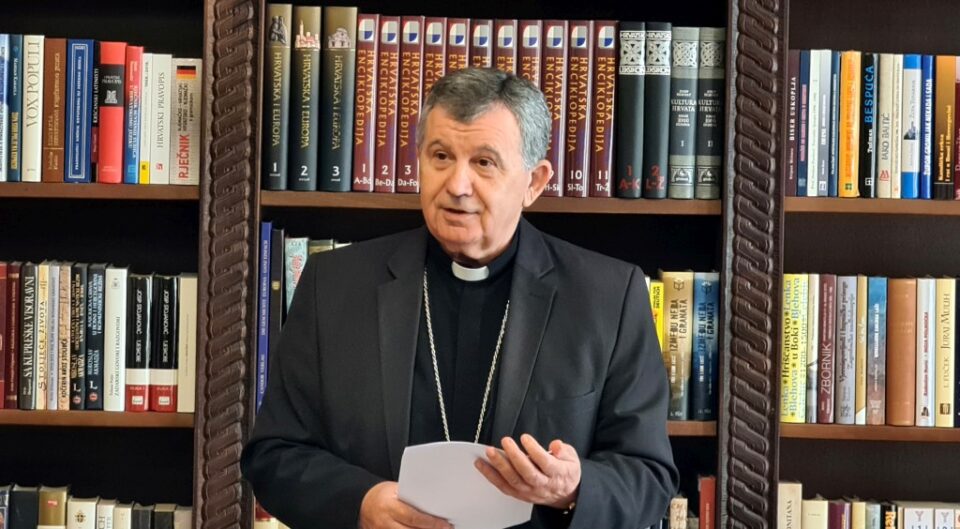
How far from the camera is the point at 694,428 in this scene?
91.7 inches

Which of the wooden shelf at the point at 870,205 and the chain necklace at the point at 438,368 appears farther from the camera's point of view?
the wooden shelf at the point at 870,205

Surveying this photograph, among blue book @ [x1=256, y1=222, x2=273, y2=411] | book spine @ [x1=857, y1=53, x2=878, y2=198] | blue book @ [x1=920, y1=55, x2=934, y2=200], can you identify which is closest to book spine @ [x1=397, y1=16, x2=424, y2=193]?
blue book @ [x1=256, y1=222, x2=273, y2=411]

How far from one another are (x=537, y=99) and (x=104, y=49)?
1017 mm

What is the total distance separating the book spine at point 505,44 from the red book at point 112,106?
68cm

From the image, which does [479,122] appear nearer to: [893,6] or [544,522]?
[544,522]

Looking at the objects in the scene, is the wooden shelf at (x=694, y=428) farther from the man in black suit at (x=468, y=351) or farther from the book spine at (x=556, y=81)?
the man in black suit at (x=468, y=351)

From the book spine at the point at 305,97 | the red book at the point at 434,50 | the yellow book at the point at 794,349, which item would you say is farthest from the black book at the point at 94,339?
the yellow book at the point at 794,349

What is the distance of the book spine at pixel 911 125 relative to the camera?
2357 millimetres

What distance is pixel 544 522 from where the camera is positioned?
64.4 inches

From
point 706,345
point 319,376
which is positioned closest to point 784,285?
point 706,345

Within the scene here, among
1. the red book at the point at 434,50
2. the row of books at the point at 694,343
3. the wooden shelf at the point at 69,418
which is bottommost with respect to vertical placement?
the wooden shelf at the point at 69,418

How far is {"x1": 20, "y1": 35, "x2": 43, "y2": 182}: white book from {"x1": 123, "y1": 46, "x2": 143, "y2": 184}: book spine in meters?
0.16

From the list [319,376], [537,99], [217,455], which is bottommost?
[217,455]

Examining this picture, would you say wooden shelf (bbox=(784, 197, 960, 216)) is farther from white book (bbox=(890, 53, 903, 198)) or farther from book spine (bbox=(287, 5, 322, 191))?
book spine (bbox=(287, 5, 322, 191))
